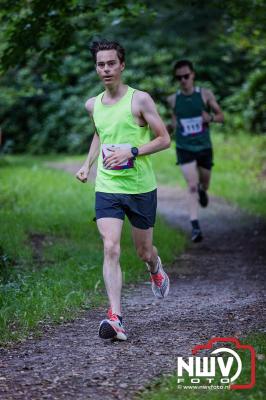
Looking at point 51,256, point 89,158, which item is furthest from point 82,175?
point 51,256

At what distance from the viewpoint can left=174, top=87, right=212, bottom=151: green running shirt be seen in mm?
10930

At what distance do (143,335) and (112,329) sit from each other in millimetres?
390

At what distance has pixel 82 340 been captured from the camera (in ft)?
19.9

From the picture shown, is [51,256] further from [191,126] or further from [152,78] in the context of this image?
[152,78]

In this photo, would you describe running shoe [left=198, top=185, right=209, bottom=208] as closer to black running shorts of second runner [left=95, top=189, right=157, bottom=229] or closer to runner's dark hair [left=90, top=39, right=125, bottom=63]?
black running shorts of second runner [left=95, top=189, right=157, bottom=229]

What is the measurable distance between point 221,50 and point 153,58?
87.2 inches

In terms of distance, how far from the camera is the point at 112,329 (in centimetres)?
582

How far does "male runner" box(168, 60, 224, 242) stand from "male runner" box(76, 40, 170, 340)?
4.50 meters

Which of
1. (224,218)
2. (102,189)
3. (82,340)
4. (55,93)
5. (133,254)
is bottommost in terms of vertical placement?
(55,93)

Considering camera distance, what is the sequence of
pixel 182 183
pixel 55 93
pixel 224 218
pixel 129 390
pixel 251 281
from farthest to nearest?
pixel 55 93 → pixel 182 183 → pixel 224 218 → pixel 251 281 → pixel 129 390

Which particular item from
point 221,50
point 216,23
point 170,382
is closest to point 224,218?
point 170,382

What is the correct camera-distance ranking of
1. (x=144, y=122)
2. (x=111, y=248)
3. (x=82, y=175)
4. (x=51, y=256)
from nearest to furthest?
1. (x=111, y=248)
2. (x=144, y=122)
3. (x=82, y=175)
4. (x=51, y=256)

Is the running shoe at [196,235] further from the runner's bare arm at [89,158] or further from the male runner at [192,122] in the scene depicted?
the runner's bare arm at [89,158]

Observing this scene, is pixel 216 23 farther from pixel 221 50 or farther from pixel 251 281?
pixel 251 281
